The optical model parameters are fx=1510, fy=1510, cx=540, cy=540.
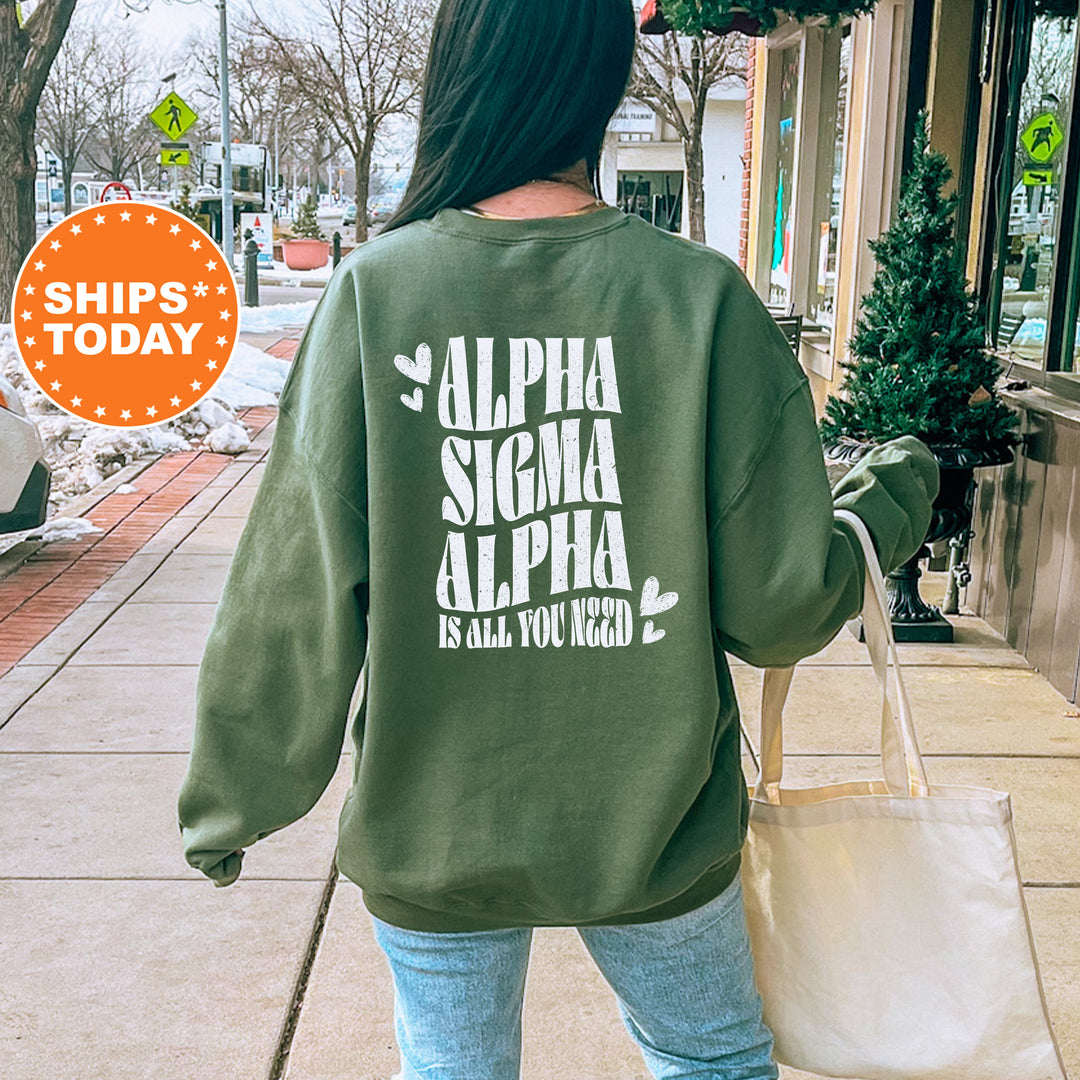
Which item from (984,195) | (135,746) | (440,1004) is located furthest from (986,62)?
(440,1004)

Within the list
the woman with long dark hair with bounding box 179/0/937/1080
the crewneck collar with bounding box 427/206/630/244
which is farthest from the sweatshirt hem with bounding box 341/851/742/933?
the crewneck collar with bounding box 427/206/630/244

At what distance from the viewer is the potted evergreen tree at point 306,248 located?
120 ft

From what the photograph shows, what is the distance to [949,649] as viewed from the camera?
19.2 ft

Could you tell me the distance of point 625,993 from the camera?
1.81 m

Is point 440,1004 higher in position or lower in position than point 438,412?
lower

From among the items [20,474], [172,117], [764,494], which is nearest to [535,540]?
[764,494]

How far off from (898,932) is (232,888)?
2.31m

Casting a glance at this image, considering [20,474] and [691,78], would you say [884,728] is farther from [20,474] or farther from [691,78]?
[691,78]

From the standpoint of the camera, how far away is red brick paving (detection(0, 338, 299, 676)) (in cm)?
625

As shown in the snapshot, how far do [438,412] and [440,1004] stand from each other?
677mm

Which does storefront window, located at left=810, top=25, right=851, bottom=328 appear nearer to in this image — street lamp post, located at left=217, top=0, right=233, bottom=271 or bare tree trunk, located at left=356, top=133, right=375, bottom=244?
street lamp post, located at left=217, top=0, right=233, bottom=271

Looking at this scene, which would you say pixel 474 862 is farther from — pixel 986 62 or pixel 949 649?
pixel 986 62

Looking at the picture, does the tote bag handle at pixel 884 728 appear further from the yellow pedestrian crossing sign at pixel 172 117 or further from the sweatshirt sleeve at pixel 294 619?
the yellow pedestrian crossing sign at pixel 172 117

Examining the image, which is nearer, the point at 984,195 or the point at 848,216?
the point at 984,195
